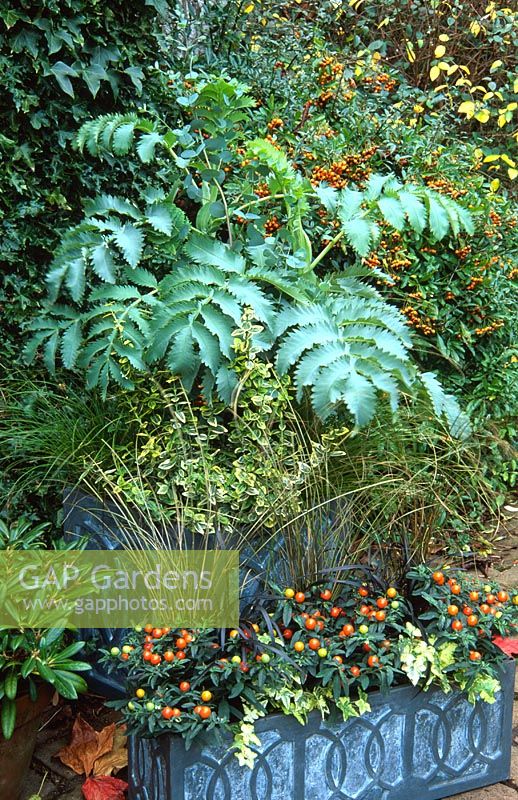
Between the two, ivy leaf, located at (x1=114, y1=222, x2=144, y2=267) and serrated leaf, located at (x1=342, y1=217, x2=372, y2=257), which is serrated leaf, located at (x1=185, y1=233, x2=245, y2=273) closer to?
ivy leaf, located at (x1=114, y1=222, x2=144, y2=267)

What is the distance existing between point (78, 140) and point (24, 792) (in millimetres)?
2048

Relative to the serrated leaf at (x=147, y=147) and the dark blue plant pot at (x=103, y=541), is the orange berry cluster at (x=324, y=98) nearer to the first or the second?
the serrated leaf at (x=147, y=147)

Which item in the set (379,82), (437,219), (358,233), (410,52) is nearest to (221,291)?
(358,233)

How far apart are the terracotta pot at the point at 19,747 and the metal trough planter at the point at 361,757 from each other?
0.98 feet

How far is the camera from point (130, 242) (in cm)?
273

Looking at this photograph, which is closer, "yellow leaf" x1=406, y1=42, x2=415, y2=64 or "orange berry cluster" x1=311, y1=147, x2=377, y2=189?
"orange berry cluster" x1=311, y1=147, x2=377, y2=189

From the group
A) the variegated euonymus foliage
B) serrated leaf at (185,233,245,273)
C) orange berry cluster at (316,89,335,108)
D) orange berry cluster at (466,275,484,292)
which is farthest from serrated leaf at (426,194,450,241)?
orange berry cluster at (316,89,335,108)

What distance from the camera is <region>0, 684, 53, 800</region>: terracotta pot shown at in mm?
2141

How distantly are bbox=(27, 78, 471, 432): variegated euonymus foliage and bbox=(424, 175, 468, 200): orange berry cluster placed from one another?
93 centimetres

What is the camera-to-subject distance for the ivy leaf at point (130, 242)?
8.82 feet

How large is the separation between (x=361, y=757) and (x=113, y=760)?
76 centimetres

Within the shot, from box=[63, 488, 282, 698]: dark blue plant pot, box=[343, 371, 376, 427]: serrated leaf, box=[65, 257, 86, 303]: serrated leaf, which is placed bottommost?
box=[63, 488, 282, 698]: dark blue plant pot

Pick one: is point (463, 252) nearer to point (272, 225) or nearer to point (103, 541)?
point (272, 225)

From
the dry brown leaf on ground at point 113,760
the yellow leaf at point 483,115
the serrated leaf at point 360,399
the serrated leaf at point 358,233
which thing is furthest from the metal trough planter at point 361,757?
the yellow leaf at point 483,115
